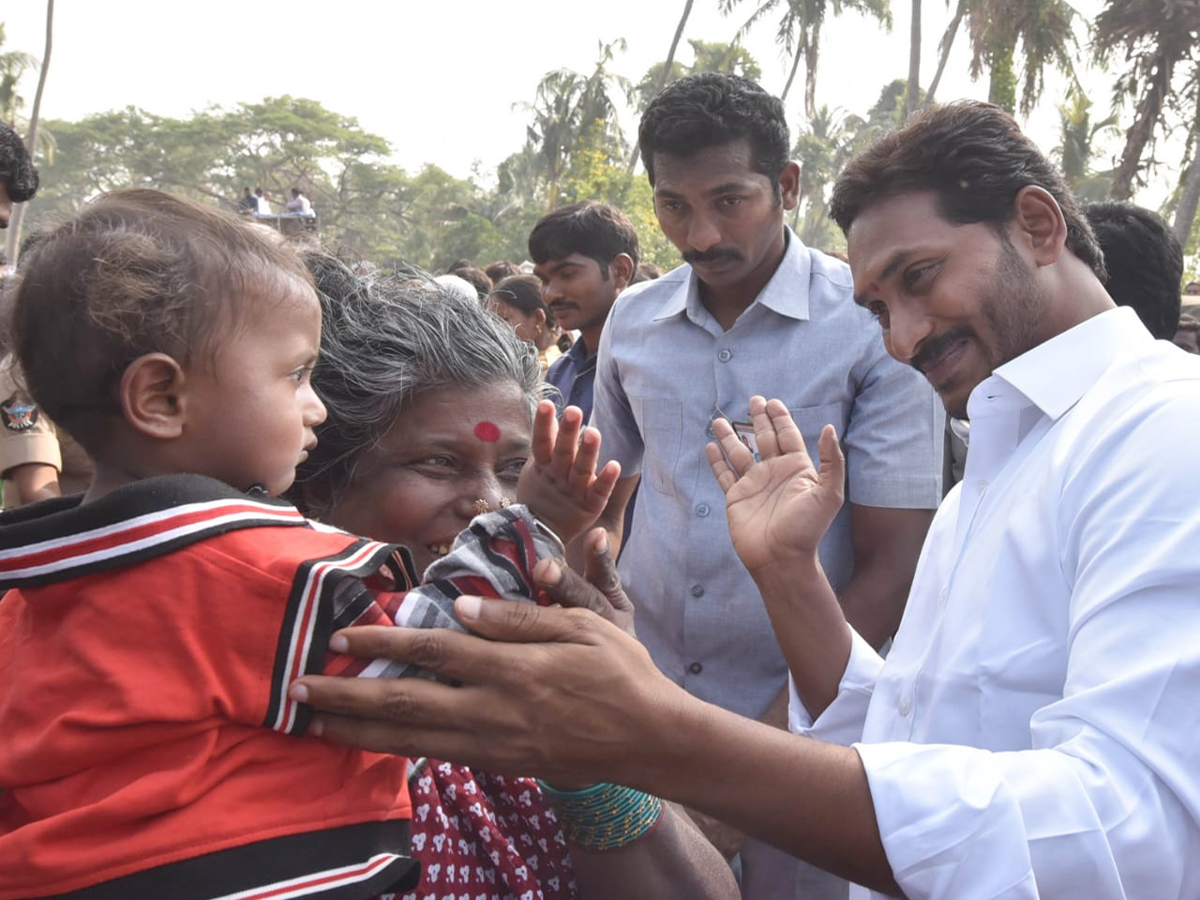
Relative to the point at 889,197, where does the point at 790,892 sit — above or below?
below

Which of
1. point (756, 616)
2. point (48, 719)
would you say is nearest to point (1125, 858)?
point (48, 719)

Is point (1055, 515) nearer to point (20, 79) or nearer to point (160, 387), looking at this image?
Result: point (160, 387)

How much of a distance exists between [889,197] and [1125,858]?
1.41 m

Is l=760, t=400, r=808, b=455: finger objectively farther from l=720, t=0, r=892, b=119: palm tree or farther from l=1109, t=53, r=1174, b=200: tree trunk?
l=720, t=0, r=892, b=119: palm tree

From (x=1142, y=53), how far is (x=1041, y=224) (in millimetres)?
17500

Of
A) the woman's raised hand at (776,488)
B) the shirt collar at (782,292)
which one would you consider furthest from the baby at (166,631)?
the shirt collar at (782,292)

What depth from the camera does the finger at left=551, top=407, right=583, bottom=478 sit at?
1.70 meters

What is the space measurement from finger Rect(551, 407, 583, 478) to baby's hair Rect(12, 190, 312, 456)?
20.3 inches

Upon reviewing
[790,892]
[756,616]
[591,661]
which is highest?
[591,661]

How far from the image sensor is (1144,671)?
1319 mm

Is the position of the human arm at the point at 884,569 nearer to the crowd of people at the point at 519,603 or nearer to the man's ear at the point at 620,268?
the crowd of people at the point at 519,603

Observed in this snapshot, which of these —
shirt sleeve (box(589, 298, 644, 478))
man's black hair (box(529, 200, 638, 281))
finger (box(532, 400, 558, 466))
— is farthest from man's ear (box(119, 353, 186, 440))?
man's black hair (box(529, 200, 638, 281))

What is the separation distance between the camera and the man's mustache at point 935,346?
210 cm

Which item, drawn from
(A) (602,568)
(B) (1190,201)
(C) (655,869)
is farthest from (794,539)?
(B) (1190,201)
